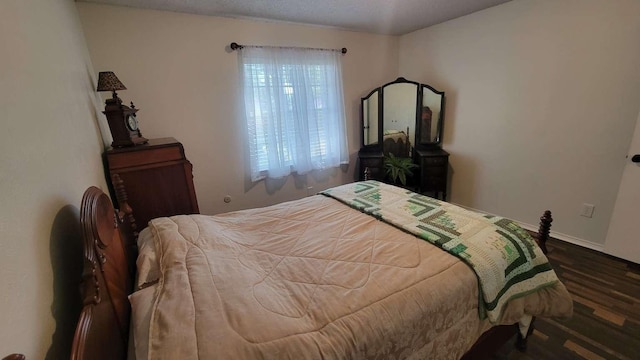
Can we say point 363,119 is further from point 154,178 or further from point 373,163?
point 154,178

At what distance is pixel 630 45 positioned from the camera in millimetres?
2053

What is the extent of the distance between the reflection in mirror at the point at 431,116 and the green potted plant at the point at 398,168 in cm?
36

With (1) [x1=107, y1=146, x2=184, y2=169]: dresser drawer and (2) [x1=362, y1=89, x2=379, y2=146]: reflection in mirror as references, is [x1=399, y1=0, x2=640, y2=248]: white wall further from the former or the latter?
(1) [x1=107, y1=146, x2=184, y2=169]: dresser drawer

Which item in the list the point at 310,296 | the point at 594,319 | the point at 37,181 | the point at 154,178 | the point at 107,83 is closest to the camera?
the point at 37,181

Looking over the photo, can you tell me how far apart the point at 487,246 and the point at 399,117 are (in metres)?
2.48

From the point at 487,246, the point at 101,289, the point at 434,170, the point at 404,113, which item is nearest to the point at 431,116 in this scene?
the point at 404,113

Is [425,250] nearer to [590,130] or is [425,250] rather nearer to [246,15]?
[590,130]

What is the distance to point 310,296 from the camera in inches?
42.2

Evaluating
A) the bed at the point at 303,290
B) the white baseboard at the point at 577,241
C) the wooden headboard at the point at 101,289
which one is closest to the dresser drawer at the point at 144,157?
the bed at the point at 303,290

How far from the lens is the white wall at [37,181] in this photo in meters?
0.60

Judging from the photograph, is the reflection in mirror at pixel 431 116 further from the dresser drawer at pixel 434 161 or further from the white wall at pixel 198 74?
the white wall at pixel 198 74

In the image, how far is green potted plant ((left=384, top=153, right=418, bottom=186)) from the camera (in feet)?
11.1

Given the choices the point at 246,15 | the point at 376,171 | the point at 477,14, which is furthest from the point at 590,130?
the point at 246,15

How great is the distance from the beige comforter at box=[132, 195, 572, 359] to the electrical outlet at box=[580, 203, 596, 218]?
1646 millimetres
